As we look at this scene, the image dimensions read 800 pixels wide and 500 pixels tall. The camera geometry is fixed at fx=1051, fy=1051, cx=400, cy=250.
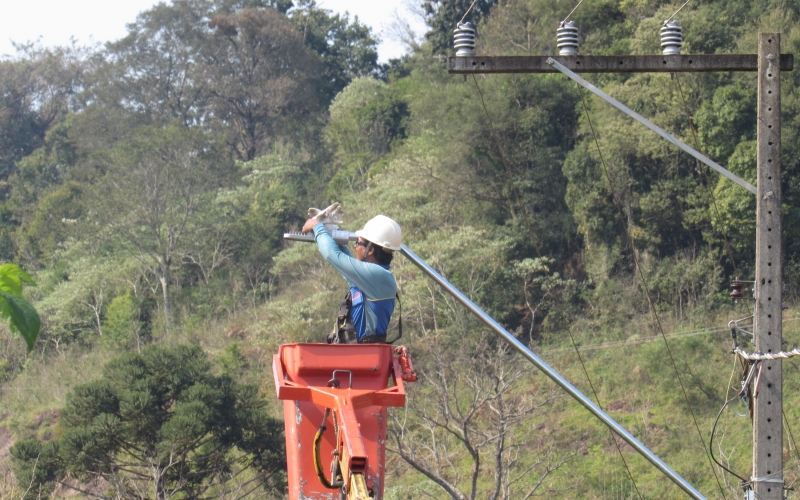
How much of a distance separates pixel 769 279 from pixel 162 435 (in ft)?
46.5

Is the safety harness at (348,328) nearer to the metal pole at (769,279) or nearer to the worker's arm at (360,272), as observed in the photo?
the worker's arm at (360,272)

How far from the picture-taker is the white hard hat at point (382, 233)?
229 inches

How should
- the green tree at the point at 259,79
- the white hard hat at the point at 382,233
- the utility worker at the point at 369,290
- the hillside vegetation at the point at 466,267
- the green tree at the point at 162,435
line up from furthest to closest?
1. the green tree at the point at 259,79
2. the hillside vegetation at the point at 466,267
3. the green tree at the point at 162,435
4. the white hard hat at the point at 382,233
5. the utility worker at the point at 369,290

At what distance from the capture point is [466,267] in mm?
27500

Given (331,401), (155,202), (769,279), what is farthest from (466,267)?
(331,401)

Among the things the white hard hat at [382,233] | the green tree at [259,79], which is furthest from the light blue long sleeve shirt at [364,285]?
the green tree at [259,79]

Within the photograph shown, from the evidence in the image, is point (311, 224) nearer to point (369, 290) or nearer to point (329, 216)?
point (329, 216)

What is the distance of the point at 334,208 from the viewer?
6.02 meters

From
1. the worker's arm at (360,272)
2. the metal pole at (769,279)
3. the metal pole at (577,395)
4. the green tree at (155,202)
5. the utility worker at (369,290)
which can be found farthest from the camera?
the green tree at (155,202)

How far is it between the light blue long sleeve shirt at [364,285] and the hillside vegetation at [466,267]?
10.4 meters

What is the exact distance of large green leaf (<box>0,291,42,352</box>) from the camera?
2266mm

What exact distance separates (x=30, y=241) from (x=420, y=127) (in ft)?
54.8

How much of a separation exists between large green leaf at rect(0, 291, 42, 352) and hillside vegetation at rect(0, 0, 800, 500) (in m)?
14.0

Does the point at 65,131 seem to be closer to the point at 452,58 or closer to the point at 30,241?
the point at 30,241
